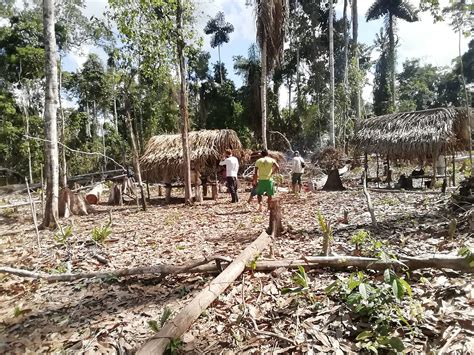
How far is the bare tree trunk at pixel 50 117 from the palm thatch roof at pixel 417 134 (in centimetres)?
1228

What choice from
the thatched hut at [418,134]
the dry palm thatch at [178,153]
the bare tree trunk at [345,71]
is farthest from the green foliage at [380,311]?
the bare tree trunk at [345,71]

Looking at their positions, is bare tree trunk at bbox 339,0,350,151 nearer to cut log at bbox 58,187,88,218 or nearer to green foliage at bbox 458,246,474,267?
cut log at bbox 58,187,88,218

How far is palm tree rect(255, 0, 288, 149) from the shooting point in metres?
15.8

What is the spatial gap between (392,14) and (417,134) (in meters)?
25.5

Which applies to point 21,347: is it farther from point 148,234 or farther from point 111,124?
point 111,124

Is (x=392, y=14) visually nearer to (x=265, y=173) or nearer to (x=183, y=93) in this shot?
(x=183, y=93)

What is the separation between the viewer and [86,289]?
4.23 m

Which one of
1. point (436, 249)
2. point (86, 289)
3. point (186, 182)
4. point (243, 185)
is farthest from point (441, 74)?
point (86, 289)

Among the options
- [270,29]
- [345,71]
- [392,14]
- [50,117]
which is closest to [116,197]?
[50,117]

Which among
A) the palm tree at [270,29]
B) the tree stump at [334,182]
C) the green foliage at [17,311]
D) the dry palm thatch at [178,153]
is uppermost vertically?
the palm tree at [270,29]

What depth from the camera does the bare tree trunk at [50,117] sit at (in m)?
7.59

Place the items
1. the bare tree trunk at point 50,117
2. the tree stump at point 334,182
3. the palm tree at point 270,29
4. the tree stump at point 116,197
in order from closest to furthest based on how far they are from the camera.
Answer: the bare tree trunk at point 50,117 → the tree stump at point 116,197 → the tree stump at point 334,182 → the palm tree at point 270,29

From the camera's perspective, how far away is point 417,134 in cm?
1328

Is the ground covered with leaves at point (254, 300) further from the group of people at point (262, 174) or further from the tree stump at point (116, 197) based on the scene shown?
the tree stump at point (116, 197)
